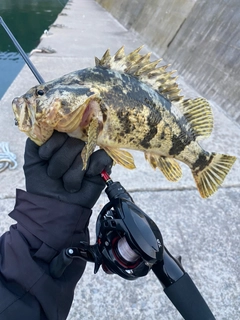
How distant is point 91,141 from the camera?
4.70 ft

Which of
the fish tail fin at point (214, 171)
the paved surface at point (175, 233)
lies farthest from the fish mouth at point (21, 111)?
the paved surface at point (175, 233)

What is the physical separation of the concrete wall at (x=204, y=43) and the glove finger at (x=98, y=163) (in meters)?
3.56

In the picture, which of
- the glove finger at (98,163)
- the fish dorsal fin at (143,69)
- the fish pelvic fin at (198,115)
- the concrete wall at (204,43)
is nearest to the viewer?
the glove finger at (98,163)

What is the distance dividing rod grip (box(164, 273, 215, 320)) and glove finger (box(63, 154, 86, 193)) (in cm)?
66

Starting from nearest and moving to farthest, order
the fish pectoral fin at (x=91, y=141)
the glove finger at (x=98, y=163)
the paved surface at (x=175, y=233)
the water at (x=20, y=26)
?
the fish pectoral fin at (x=91, y=141) → the glove finger at (x=98, y=163) → the paved surface at (x=175, y=233) → the water at (x=20, y=26)

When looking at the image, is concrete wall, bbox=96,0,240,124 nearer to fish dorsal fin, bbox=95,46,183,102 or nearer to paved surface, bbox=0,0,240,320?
paved surface, bbox=0,0,240,320

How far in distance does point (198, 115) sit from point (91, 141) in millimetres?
781

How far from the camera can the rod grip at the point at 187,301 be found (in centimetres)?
118

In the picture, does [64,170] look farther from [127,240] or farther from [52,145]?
[127,240]

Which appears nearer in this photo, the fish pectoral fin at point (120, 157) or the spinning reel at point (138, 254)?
the spinning reel at point (138, 254)

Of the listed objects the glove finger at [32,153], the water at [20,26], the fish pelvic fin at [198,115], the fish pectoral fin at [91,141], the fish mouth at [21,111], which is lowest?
the water at [20,26]

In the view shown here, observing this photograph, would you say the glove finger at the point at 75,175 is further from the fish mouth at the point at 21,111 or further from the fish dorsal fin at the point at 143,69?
the fish dorsal fin at the point at 143,69

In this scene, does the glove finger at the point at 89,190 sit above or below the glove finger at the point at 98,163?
below

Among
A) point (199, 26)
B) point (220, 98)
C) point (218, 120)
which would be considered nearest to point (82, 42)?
point (199, 26)
